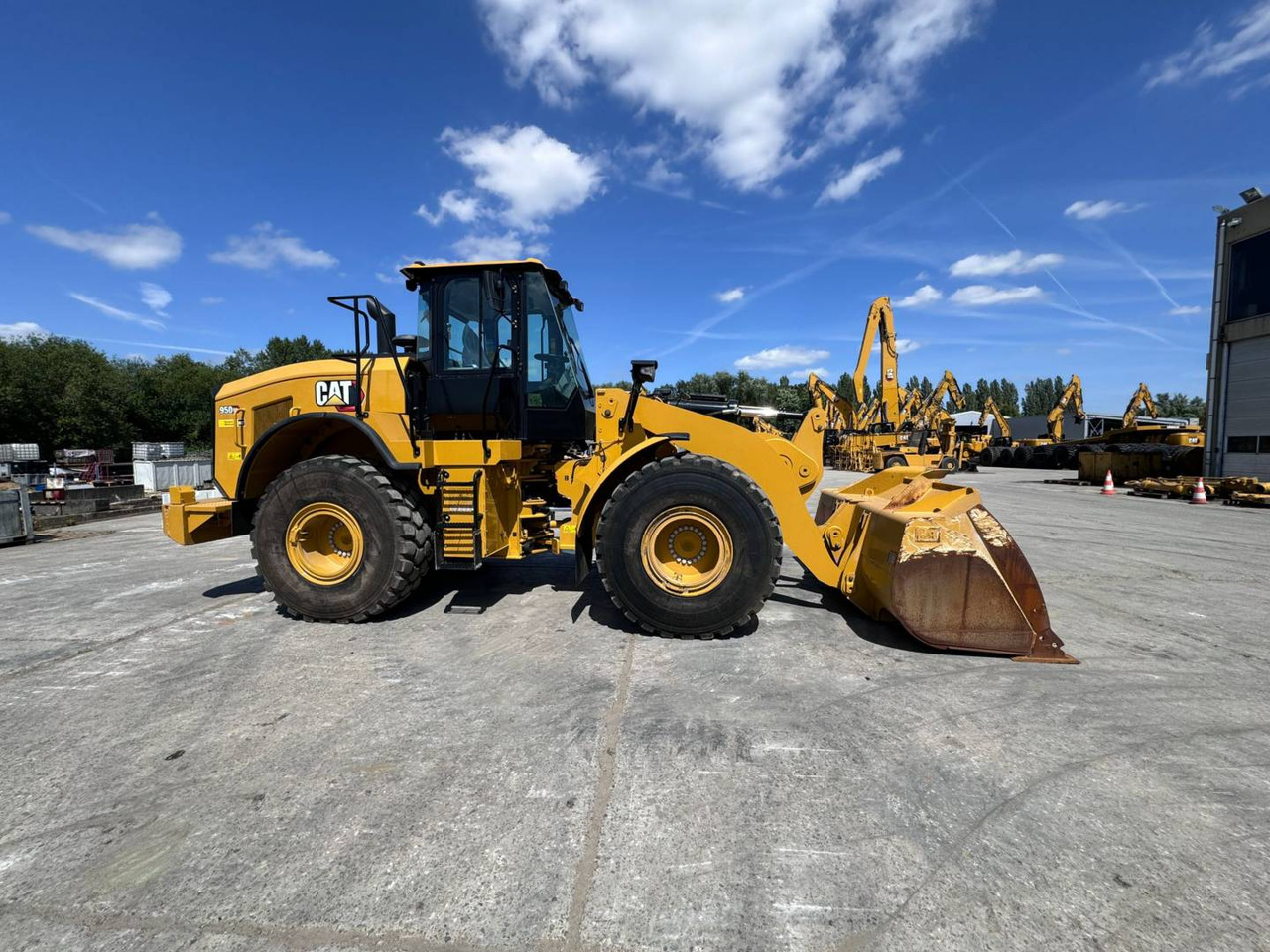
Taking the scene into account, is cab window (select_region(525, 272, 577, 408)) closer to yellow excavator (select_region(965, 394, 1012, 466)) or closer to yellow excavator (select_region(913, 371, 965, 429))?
yellow excavator (select_region(913, 371, 965, 429))

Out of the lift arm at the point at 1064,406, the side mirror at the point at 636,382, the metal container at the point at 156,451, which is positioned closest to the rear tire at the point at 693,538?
the side mirror at the point at 636,382

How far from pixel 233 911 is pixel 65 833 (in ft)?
2.91

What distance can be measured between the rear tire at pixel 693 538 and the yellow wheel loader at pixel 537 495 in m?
0.01

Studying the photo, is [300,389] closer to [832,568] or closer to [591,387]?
[591,387]

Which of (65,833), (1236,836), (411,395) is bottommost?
(65,833)

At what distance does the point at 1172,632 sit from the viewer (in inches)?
160

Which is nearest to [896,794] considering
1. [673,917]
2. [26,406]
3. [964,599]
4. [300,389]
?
[673,917]

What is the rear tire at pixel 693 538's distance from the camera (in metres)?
3.76

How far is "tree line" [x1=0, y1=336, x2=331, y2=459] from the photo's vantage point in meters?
43.4

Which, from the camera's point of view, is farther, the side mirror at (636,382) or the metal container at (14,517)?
the metal container at (14,517)

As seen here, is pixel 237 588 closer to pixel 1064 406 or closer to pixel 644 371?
pixel 644 371

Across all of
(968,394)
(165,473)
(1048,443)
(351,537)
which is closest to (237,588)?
(351,537)

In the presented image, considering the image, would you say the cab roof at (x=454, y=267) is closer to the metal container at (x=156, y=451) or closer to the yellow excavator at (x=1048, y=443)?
the metal container at (x=156, y=451)

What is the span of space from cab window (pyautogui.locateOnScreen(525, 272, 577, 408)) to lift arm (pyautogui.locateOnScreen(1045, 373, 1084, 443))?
3441 centimetres
